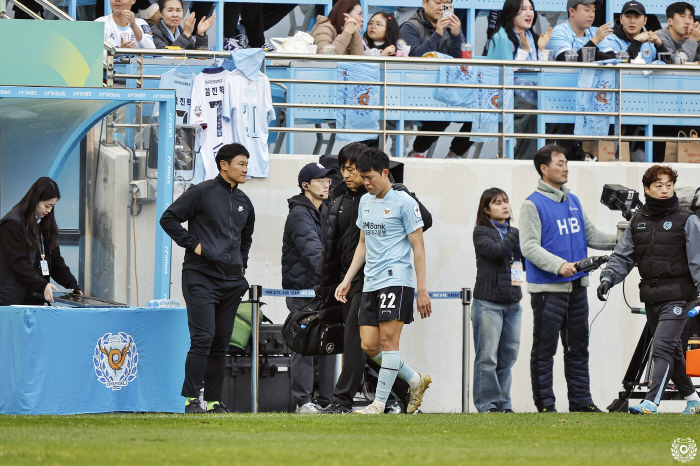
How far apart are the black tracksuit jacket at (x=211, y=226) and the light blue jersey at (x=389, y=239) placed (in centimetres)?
122

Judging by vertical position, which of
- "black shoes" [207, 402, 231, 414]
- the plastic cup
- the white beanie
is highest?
the white beanie

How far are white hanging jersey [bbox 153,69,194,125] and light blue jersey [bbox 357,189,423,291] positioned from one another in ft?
14.3

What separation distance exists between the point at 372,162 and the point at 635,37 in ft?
26.0

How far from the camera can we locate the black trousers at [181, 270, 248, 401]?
25.6ft

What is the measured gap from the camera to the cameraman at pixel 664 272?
307 inches

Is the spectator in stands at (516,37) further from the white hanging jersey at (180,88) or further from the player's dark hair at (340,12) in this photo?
the white hanging jersey at (180,88)

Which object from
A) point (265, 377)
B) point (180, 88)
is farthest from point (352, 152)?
point (180, 88)

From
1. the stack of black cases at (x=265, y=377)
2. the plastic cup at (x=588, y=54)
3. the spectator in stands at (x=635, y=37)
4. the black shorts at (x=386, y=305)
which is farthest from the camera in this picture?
the spectator in stands at (x=635, y=37)

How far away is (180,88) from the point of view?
441 inches

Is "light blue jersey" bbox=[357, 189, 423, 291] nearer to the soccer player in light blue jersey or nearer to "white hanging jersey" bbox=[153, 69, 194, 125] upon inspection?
the soccer player in light blue jersey

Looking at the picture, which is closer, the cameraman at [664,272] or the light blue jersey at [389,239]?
the light blue jersey at [389,239]

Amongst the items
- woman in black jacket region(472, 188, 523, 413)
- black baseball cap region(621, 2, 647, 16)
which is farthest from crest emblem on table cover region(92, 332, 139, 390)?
black baseball cap region(621, 2, 647, 16)

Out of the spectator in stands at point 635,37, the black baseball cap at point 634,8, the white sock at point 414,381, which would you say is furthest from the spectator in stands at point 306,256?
the black baseball cap at point 634,8

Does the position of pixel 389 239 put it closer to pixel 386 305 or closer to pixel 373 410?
pixel 386 305
